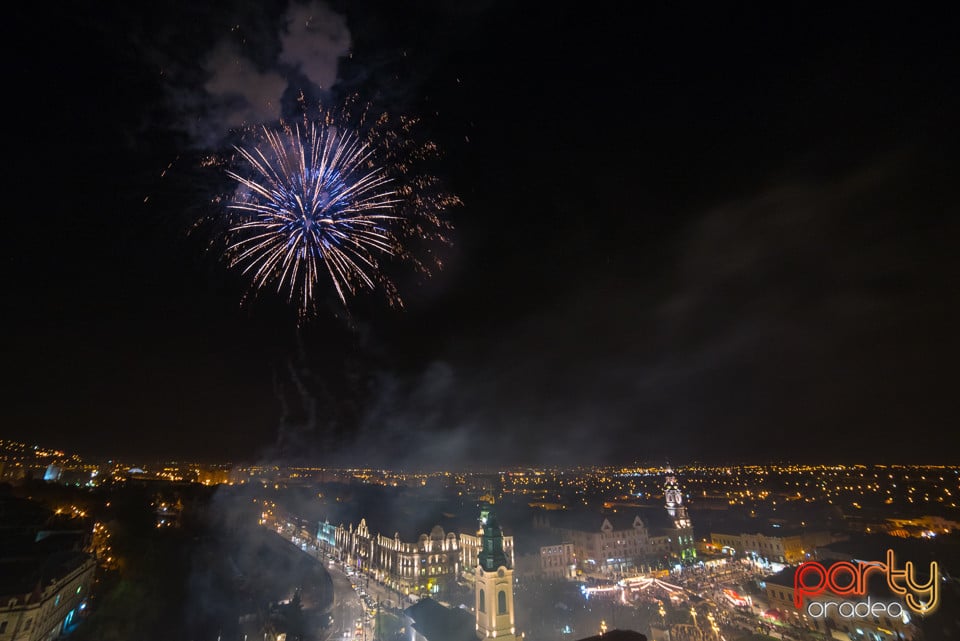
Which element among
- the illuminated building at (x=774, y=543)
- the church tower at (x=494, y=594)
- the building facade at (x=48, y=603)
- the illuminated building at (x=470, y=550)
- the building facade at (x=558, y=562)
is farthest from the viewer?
the illuminated building at (x=774, y=543)

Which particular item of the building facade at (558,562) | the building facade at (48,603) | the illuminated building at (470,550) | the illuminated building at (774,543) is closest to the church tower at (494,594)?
the illuminated building at (470,550)

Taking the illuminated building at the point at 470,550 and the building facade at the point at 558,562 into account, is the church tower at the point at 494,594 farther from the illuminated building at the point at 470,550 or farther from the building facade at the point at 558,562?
the building facade at the point at 558,562

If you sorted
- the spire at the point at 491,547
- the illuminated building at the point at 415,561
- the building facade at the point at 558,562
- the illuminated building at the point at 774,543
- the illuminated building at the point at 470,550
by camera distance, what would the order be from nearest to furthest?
the spire at the point at 491,547, the illuminated building at the point at 415,561, the illuminated building at the point at 470,550, the building facade at the point at 558,562, the illuminated building at the point at 774,543

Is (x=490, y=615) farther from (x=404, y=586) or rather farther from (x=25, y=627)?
(x=25, y=627)

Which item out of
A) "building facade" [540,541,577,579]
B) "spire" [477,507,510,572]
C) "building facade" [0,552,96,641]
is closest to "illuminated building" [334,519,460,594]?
"building facade" [540,541,577,579]

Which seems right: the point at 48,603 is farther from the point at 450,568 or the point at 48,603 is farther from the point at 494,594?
the point at 450,568

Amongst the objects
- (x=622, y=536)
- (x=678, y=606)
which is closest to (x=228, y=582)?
(x=678, y=606)
